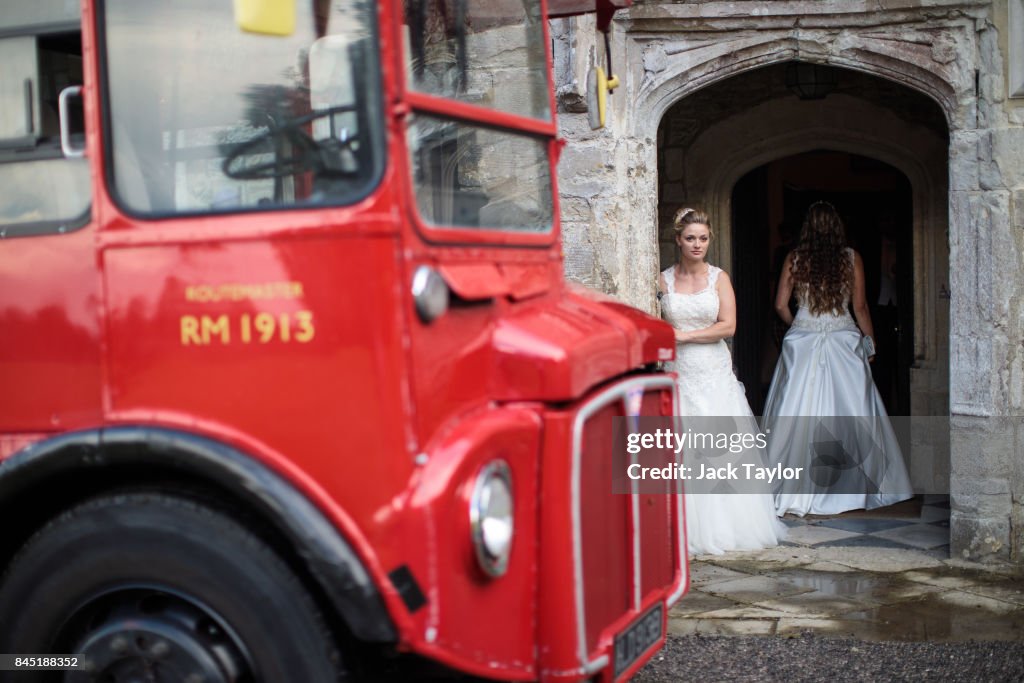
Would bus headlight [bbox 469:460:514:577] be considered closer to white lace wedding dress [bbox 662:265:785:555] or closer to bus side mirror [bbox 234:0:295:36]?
bus side mirror [bbox 234:0:295:36]

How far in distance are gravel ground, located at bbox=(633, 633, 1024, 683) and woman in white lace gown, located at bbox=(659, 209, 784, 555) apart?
163 cm

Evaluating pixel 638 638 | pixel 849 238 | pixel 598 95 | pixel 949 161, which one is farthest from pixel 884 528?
pixel 849 238

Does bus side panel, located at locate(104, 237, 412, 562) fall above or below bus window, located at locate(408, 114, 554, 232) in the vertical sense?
below

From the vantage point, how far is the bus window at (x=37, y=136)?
2971mm

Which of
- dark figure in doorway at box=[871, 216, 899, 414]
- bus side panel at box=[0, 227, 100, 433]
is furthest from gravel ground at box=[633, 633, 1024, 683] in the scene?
dark figure in doorway at box=[871, 216, 899, 414]

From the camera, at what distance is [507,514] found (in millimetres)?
2850

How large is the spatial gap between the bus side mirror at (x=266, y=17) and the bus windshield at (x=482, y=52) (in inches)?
20.1

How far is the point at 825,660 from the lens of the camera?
4.88 metres

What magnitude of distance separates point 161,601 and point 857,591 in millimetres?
4043

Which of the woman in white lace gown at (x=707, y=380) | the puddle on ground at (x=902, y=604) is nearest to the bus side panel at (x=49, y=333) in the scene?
the puddle on ground at (x=902, y=604)

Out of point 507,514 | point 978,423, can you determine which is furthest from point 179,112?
point 978,423

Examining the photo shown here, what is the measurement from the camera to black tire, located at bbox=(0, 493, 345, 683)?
2.74 meters

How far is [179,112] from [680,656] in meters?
3.09

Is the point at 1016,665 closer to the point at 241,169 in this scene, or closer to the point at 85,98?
the point at 241,169
